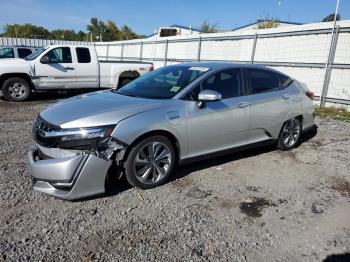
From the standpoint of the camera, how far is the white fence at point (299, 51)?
31.7 ft

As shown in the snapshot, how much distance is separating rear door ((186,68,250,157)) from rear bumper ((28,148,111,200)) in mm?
1324

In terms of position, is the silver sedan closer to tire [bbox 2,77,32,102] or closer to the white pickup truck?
the white pickup truck

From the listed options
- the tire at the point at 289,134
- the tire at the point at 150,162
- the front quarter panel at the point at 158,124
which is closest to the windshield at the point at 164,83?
the front quarter panel at the point at 158,124

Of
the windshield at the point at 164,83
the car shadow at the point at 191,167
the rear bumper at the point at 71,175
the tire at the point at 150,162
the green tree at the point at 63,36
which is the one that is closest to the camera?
the rear bumper at the point at 71,175

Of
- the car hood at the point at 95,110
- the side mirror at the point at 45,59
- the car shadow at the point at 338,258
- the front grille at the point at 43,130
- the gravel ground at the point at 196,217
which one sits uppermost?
the side mirror at the point at 45,59

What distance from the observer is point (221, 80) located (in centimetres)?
495

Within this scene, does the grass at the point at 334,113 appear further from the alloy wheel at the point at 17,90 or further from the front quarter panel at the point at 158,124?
the alloy wheel at the point at 17,90

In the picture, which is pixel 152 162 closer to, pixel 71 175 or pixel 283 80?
pixel 71 175

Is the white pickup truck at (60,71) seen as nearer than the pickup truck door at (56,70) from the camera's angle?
Yes

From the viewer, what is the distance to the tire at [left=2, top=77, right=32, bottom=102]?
10.5m

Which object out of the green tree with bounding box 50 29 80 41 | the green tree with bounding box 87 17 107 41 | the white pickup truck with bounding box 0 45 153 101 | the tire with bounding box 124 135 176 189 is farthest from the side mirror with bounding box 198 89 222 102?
the green tree with bounding box 87 17 107 41

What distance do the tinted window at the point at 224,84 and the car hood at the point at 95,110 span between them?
0.70 metres

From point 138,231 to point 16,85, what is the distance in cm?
896

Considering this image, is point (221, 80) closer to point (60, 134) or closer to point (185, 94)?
point (185, 94)
